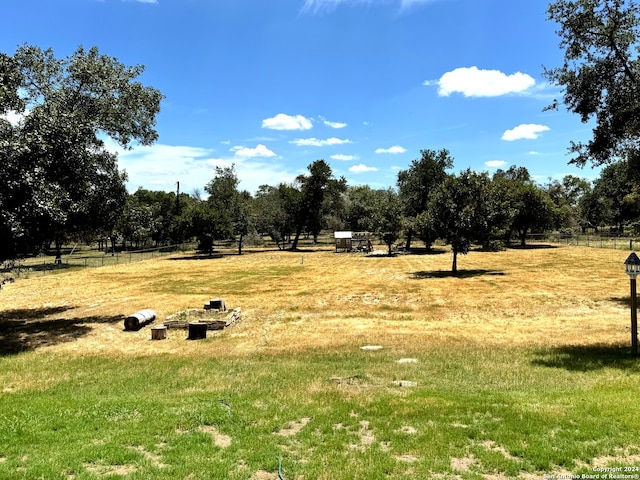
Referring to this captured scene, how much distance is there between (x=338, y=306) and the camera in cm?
2191

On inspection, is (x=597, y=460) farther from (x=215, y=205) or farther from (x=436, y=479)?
(x=215, y=205)

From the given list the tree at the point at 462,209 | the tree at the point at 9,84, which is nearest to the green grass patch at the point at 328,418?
the tree at the point at 9,84

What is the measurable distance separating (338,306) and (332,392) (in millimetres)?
13075

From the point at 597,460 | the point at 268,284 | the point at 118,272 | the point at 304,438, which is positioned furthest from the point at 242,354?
the point at 118,272

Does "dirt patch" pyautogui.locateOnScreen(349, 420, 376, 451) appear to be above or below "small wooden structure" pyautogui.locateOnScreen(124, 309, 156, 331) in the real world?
above

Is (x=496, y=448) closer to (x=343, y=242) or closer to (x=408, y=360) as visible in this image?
(x=408, y=360)

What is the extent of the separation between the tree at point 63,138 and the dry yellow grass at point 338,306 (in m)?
4.54

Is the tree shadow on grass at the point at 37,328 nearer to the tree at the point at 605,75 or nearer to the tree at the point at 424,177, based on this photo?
the tree at the point at 605,75

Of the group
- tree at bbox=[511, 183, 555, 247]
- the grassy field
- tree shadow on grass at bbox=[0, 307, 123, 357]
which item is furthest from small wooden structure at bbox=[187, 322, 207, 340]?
tree at bbox=[511, 183, 555, 247]

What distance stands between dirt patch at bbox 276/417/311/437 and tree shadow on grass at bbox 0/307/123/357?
1221 cm

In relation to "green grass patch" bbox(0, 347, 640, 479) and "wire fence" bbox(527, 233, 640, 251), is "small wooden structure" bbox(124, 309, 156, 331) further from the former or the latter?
"wire fence" bbox(527, 233, 640, 251)

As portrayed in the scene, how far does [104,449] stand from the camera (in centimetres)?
604


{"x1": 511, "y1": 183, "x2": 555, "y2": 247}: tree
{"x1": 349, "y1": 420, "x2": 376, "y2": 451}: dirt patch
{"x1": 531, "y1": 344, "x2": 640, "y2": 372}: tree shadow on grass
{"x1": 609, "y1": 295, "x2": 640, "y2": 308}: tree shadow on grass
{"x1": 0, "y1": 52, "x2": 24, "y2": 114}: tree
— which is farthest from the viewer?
{"x1": 511, "y1": 183, "x2": 555, "y2": 247}: tree

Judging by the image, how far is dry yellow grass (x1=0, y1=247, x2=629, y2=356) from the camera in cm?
1491
